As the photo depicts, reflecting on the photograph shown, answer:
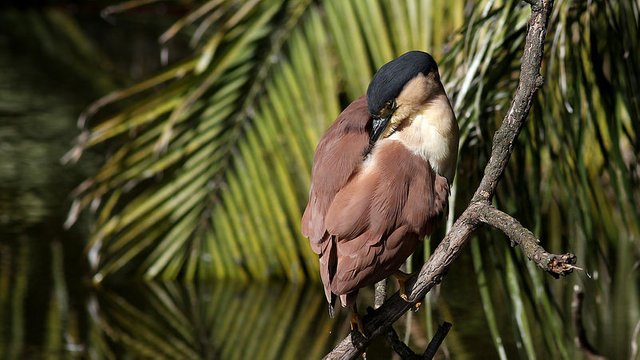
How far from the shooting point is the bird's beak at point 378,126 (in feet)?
6.26

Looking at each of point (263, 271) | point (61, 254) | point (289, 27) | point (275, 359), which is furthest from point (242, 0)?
point (61, 254)

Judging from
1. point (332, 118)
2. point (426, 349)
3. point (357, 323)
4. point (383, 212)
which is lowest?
point (332, 118)

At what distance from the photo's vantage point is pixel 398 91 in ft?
6.10

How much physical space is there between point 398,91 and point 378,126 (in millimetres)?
84

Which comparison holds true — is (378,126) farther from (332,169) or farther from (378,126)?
(332,169)

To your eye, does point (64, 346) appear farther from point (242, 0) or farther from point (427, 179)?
point (427, 179)

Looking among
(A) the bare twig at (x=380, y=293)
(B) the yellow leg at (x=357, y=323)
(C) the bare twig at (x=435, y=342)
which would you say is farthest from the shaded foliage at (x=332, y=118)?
(B) the yellow leg at (x=357, y=323)

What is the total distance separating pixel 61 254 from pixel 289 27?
1.96 metres

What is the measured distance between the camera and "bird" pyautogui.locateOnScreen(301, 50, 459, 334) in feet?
6.03

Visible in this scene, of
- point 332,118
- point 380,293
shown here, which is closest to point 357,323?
point 380,293

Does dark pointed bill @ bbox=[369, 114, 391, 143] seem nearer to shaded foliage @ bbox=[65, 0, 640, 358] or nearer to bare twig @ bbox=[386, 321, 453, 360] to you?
bare twig @ bbox=[386, 321, 453, 360]

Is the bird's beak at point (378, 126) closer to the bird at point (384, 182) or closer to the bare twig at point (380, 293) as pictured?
the bird at point (384, 182)

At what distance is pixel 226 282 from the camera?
4.36m

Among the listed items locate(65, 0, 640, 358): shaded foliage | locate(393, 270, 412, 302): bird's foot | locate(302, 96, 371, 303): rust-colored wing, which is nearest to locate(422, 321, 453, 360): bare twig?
locate(393, 270, 412, 302): bird's foot
